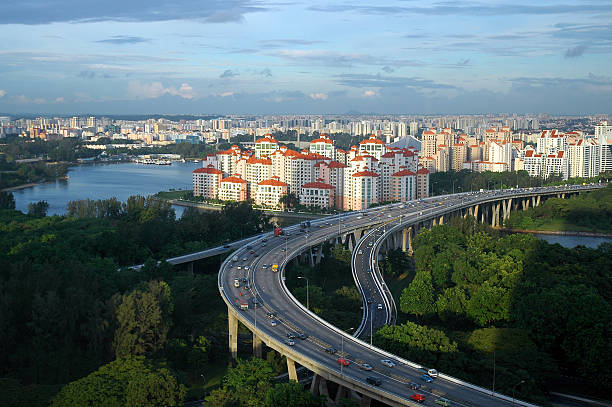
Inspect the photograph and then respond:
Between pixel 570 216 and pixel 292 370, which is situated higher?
pixel 570 216

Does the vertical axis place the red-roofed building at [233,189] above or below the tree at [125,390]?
above

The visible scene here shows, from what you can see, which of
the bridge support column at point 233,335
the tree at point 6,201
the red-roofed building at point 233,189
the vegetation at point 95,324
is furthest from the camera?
the red-roofed building at point 233,189

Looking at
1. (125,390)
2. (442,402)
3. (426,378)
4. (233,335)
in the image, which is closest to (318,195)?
(233,335)

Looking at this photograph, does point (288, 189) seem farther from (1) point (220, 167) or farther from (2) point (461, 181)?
(2) point (461, 181)

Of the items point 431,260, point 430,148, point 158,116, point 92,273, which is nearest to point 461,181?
point 430,148

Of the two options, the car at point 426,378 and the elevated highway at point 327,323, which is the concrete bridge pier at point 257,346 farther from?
the car at point 426,378

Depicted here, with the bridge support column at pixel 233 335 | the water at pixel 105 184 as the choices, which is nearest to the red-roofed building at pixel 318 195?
the water at pixel 105 184

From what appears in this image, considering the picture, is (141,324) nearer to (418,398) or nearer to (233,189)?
(418,398)
